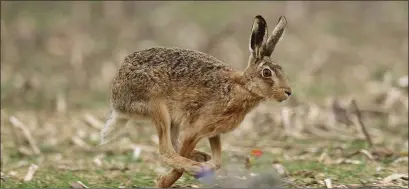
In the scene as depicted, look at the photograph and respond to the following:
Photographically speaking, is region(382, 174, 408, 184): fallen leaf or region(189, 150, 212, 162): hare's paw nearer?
region(189, 150, 212, 162): hare's paw

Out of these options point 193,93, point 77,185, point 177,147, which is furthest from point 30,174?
point 193,93

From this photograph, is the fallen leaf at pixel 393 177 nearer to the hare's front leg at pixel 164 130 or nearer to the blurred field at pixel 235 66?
the blurred field at pixel 235 66

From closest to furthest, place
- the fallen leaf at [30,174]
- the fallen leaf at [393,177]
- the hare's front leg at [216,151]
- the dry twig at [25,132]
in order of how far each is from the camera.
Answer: the hare's front leg at [216,151] → the fallen leaf at [393,177] → the fallen leaf at [30,174] → the dry twig at [25,132]

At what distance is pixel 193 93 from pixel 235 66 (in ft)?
24.2

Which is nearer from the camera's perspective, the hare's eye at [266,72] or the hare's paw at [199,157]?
the hare's eye at [266,72]

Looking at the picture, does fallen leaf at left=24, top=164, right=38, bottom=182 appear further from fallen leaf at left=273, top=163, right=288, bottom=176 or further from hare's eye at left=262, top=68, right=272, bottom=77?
hare's eye at left=262, top=68, right=272, bottom=77

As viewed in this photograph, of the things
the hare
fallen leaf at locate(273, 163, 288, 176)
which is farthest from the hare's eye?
fallen leaf at locate(273, 163, 288, 176)

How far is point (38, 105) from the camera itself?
11.9m

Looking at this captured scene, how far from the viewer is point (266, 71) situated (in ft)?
20.9

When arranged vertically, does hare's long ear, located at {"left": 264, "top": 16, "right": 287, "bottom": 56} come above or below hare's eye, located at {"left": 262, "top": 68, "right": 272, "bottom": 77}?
above

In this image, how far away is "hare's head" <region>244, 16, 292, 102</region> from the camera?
634cm

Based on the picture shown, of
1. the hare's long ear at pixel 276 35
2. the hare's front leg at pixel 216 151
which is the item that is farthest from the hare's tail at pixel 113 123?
the hare's long ear at pixel 276 35

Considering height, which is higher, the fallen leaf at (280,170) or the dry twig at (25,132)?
the dry twig at (25,132)

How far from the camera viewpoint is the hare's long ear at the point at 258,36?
6.27 m
